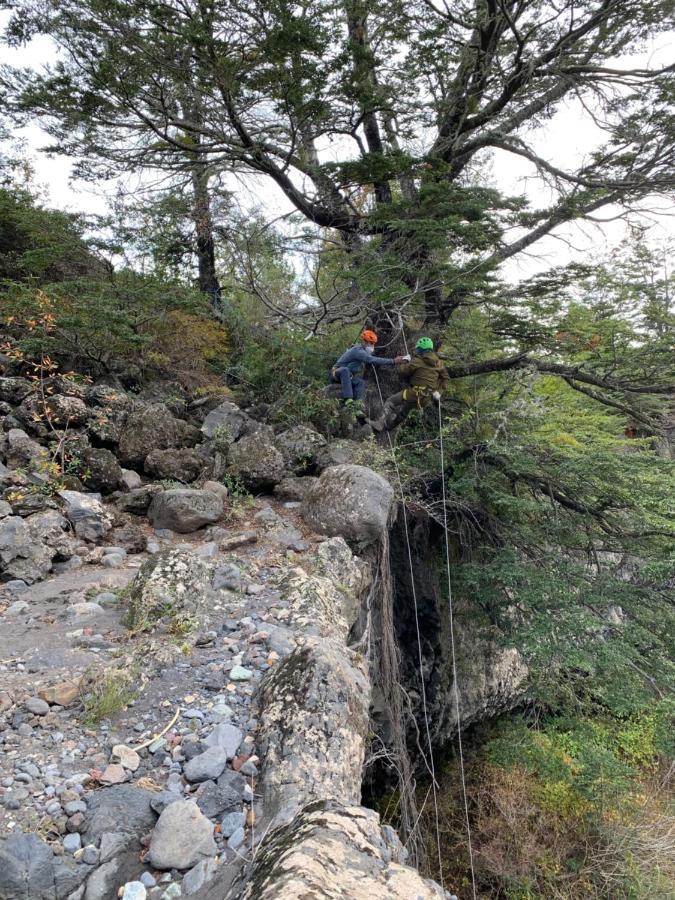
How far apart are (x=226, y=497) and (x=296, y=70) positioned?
5.09m

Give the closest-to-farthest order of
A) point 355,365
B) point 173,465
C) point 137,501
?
point 137,501 → point 173,465 → point 355,365

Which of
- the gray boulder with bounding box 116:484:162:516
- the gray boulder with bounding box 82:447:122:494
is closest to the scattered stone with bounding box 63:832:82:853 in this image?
the gray boulder with bounding box 116:484:162:516

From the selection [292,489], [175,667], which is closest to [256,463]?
[292,489]

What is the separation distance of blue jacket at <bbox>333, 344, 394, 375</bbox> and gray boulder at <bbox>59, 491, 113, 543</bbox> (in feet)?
13.3

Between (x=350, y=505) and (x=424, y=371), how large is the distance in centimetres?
255

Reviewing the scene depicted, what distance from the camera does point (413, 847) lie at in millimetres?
4020

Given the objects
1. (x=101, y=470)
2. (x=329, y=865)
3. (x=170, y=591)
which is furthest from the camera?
(x=101, y=470)

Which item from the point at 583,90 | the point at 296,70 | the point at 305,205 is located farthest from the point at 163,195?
the point at 583,90

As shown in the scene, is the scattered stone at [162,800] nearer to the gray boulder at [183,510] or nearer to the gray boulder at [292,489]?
the gray boulder at [183,510]

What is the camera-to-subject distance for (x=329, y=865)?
59.6 inches

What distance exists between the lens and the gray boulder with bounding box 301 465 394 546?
524cm

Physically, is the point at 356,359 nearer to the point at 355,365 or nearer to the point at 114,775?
the point at 355,365

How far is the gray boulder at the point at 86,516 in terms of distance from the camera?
4.68 meters

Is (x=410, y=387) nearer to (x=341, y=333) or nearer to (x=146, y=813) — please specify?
(x=341, y=333)
